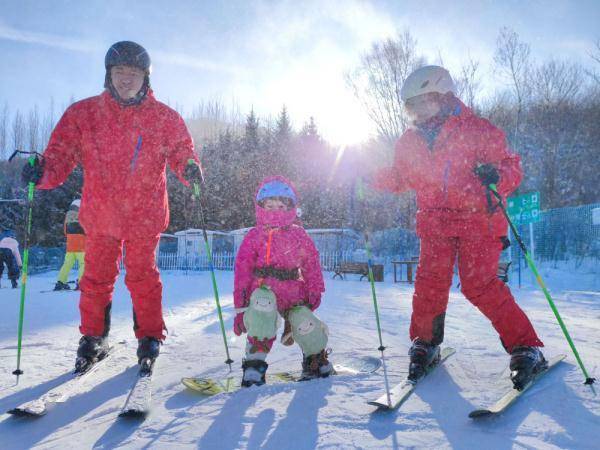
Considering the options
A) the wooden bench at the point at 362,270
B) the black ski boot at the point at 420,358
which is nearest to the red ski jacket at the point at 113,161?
the black ski boot at the point at 420,358

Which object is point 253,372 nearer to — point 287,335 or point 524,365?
point 287,335

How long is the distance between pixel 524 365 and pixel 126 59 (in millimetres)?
2854

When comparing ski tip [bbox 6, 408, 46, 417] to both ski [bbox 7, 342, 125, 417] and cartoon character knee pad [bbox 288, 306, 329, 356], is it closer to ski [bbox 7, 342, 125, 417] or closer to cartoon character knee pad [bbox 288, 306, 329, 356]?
ski [bbox 7, 342, 125, 417]

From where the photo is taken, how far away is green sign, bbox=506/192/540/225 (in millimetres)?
9781

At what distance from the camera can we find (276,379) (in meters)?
2.33

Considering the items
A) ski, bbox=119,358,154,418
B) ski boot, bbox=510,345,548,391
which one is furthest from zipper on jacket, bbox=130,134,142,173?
ski boot, bbox=510,345,548,391

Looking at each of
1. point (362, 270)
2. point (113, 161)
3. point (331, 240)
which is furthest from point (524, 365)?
point (331, 240)

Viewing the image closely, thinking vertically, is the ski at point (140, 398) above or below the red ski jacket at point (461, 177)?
below

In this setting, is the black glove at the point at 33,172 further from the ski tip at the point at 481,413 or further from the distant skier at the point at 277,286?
the ski tip at the point at 481,413

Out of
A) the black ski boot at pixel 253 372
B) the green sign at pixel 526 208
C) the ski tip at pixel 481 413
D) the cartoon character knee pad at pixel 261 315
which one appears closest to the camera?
the ski tip at pixel 481 413

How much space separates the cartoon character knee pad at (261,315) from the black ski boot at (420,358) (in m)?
0.79

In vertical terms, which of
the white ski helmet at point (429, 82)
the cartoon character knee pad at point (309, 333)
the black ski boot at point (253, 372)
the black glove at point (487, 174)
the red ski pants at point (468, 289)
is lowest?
the black ski boot at point (253, 372)

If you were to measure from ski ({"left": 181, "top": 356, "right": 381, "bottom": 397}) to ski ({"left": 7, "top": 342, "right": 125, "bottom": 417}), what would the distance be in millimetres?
538

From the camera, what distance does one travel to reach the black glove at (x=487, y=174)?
7.20 feet
